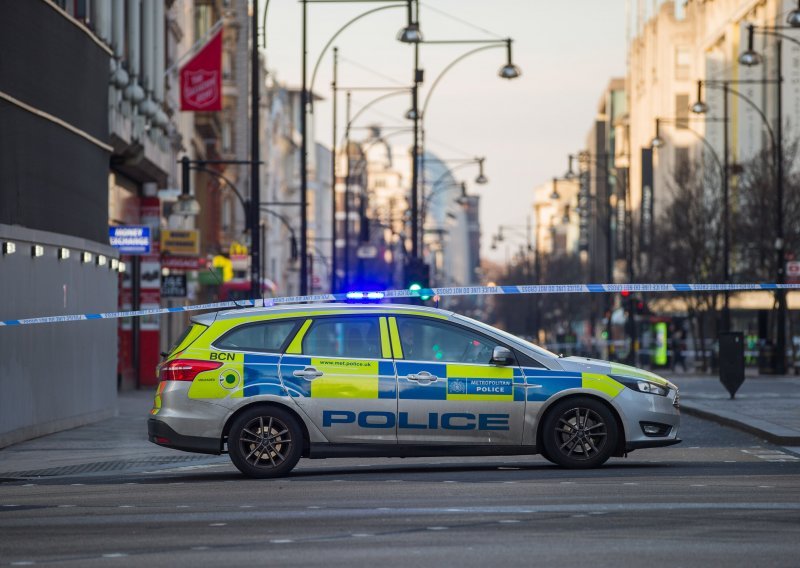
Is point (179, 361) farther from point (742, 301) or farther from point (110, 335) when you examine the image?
point (742, 301)

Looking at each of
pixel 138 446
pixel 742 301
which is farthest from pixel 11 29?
pixel 742 301

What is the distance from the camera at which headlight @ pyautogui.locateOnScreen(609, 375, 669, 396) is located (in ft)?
52.4

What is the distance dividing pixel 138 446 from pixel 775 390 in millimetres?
17467

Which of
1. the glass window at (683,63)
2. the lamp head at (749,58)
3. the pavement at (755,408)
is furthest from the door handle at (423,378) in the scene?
the glass window at (683,63)

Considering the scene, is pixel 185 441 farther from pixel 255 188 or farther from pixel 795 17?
pixel 795 17

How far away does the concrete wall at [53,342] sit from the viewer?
20.3m

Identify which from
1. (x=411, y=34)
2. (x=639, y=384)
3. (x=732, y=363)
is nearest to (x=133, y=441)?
(x=639, y=384)

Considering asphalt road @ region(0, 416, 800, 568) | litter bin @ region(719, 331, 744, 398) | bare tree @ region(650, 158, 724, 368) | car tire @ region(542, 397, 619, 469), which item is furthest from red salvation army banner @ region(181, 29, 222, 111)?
car tire @ region(542, 397, 619, 469)

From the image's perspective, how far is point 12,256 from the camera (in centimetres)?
2036

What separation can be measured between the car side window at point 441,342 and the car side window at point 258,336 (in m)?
1.01

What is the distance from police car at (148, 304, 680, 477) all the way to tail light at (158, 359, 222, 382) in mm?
12

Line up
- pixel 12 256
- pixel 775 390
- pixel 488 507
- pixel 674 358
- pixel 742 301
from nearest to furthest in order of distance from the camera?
pixel 488 507
pixel 12 256
pixel 775 390
pixel 674 358
pixel 742 301

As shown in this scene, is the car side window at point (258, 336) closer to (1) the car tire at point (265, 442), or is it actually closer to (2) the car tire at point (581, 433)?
(1) the car tire at point (265, 442)

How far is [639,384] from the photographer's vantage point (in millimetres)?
16000
